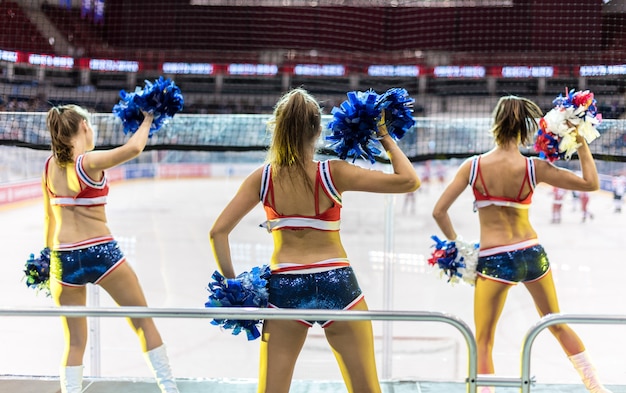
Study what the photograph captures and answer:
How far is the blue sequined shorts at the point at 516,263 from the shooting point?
2811mm

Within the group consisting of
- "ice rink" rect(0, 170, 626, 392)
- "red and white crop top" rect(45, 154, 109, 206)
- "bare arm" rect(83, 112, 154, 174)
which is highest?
"bare arm" rect(83, 112, 154, 174)

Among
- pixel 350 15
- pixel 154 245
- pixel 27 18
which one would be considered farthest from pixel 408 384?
pixel 27 18

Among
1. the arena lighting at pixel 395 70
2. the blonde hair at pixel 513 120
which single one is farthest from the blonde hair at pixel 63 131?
the arena lighting at pixel 395 70

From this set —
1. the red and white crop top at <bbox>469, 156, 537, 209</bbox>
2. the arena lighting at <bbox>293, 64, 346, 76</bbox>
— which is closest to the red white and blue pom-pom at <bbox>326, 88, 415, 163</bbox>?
the red and white crop top at <bbox>469, 156, 537, 209</bbox>

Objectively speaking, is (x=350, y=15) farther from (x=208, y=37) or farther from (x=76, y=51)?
(x=76, y=51)

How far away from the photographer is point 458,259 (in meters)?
3.10

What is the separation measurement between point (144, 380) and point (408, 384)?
156cm

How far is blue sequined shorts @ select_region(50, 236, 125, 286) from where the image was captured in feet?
9.46

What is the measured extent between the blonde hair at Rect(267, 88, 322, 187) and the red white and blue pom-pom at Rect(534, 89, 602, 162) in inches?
53.2

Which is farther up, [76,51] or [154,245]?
[76,51]

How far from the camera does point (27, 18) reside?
11.8 meters

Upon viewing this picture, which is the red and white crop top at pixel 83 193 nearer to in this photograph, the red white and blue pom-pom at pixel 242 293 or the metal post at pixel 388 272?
the red white and blue pom-pom at pixel 242 293

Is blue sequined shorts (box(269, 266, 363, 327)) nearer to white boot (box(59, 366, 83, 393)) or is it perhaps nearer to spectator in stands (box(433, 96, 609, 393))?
spectator in stands (box(433, 96, 609, 393))

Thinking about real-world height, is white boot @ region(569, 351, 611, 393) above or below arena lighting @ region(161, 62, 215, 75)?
below
